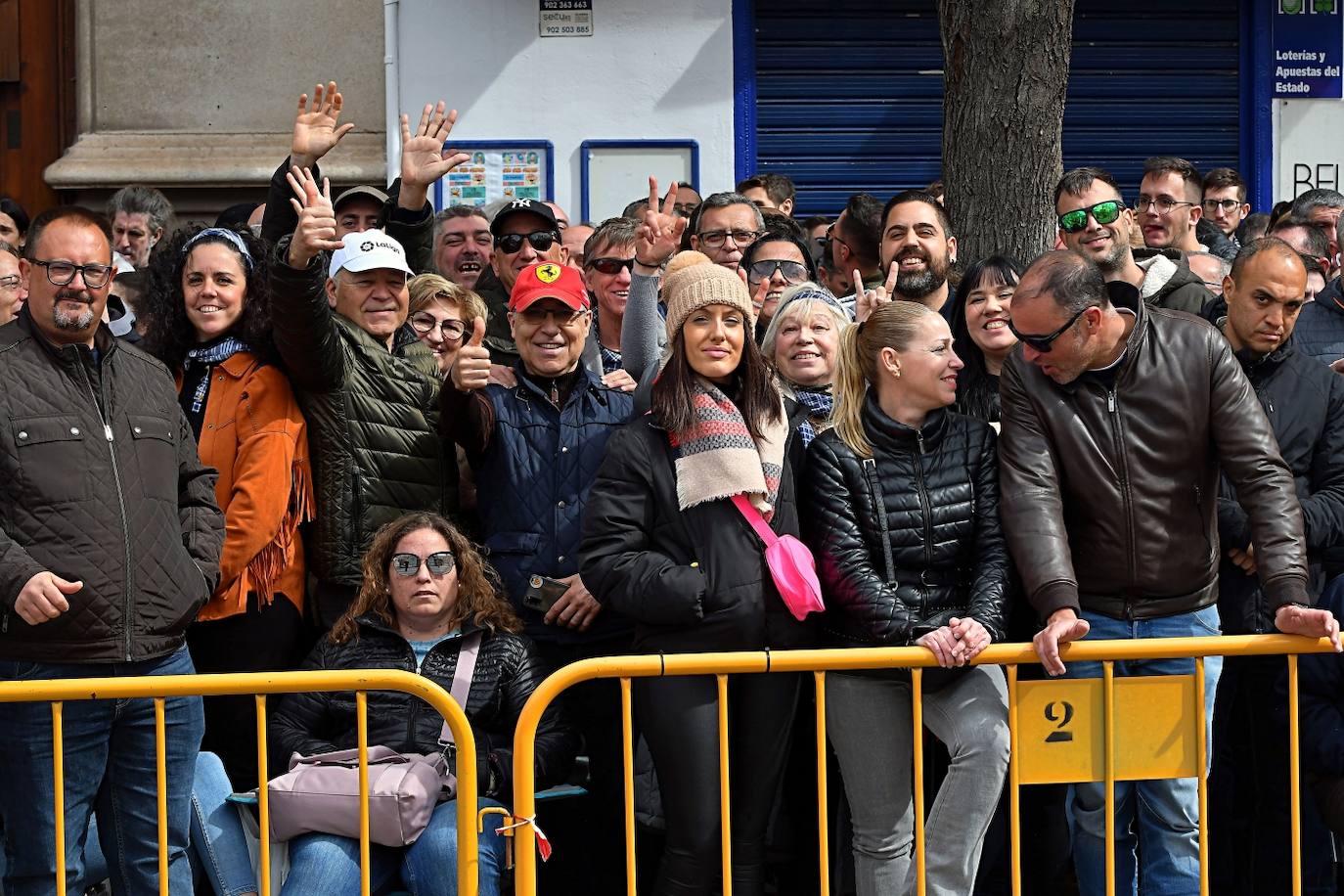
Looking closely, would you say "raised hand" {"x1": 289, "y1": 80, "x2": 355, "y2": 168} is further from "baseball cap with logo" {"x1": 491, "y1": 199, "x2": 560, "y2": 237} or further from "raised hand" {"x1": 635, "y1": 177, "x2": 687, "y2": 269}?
"baseball cap with logo" {"x1": 491, "y1": 199, "x2": 560, "y2": 237}

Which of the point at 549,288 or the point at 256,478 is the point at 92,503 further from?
the point at 549,288

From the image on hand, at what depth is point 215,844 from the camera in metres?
4.82

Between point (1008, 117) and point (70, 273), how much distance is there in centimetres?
438

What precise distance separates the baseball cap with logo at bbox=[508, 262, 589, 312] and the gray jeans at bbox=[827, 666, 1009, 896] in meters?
1.56

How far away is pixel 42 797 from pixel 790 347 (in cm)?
261

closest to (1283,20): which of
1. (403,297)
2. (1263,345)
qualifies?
(1263,345)

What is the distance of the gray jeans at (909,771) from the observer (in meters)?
4.53

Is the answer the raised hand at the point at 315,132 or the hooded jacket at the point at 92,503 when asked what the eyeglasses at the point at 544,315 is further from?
the hooded jacket at the point at 92,503

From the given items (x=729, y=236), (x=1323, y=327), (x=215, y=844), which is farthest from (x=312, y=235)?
(x=1323, y=327)

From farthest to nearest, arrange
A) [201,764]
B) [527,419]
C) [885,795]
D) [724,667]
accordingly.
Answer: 1. [527,419]
2. [201,764]
3. [885,795]
4. [724,667]

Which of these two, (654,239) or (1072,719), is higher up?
(654,239)

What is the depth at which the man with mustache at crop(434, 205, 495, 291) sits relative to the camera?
7605mm

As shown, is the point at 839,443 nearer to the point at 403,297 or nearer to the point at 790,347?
the point at 790,347

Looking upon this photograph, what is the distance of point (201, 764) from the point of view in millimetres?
4957
